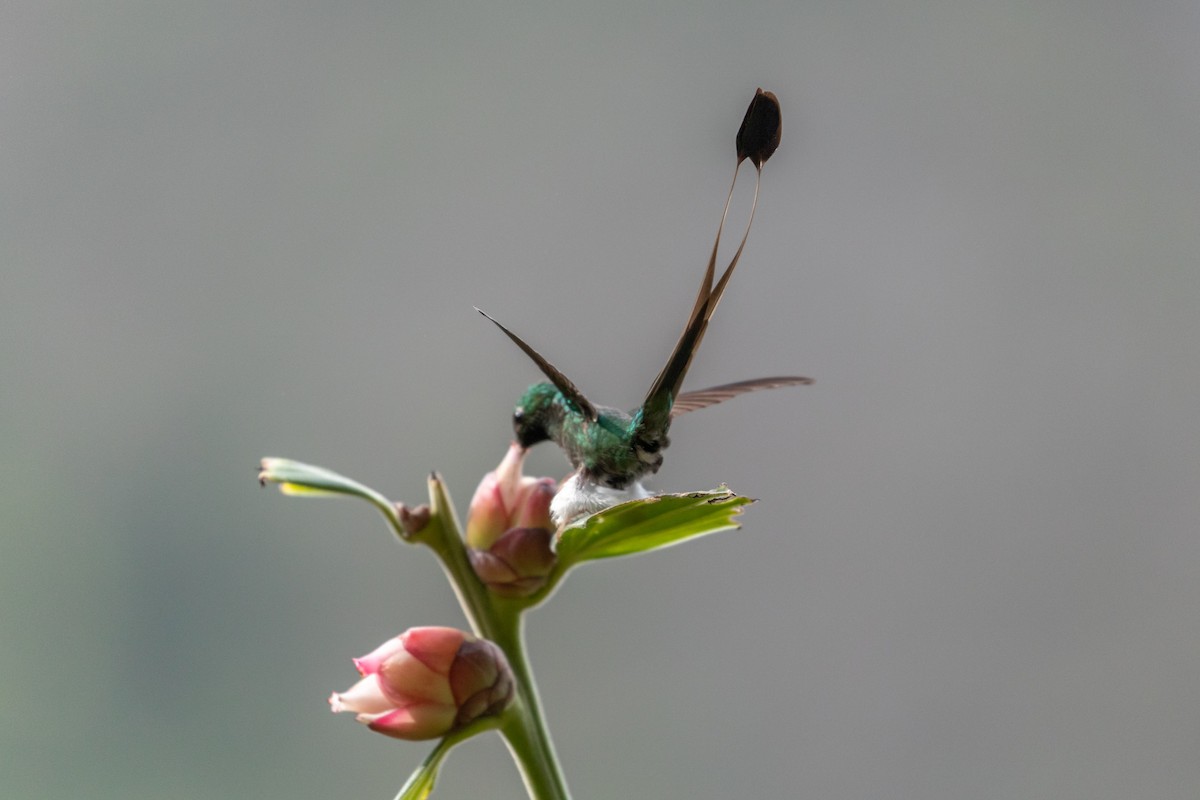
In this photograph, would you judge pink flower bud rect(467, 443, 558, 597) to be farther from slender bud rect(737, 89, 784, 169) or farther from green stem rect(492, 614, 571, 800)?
slender bud rect(737, 89, 784, 169)

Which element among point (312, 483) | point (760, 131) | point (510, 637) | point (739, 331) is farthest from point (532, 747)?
point (739, 331)

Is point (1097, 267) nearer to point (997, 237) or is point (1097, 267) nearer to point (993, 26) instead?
point (997, 237)

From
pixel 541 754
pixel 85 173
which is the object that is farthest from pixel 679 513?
pixel 85 173

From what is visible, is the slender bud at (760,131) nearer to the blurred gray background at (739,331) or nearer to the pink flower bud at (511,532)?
the pink flower bud at (511,532)

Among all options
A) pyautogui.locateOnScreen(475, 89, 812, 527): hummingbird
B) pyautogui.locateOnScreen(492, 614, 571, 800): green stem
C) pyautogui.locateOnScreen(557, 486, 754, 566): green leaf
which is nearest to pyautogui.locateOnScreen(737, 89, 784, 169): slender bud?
pyautogui.locateOnScreen(475, 89, 812, 527): hummingbird

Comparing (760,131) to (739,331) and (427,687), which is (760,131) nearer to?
(427,687)
